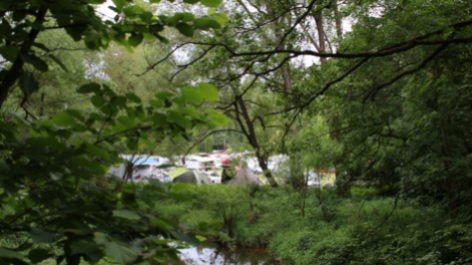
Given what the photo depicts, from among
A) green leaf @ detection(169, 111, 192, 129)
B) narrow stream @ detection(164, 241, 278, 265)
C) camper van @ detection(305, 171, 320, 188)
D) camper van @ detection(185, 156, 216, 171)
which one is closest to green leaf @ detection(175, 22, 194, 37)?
green leaf @ detection(169, 111, 192, 129)

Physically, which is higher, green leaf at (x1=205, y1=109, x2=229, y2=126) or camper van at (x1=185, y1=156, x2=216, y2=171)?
green leaf at (x1=205, y1=109, x2=229, y2=126)

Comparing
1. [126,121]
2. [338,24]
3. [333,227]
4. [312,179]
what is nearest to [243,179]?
[312,179]

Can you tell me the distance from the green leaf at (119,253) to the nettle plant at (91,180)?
5cm

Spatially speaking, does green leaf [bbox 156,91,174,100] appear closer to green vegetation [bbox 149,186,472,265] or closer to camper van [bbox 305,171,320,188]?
green vegetation [bbox 149,186,472,265]

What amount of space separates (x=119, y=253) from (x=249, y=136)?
1218cm

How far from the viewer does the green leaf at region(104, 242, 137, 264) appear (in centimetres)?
74

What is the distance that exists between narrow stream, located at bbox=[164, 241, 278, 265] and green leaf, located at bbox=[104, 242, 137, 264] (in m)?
6.56

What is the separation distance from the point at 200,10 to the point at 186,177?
14.8 metres

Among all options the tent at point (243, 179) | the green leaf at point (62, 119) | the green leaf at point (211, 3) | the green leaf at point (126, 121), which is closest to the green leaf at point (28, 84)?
the green leaf at point (62, 119)

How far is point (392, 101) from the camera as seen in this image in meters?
7.61

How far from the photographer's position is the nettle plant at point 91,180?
0.90 meters

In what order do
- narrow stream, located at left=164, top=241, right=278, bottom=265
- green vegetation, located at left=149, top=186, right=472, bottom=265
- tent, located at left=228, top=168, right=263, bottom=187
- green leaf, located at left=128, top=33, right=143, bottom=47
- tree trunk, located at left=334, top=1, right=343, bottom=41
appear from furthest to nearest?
tent, located at left=228, top=168, right=263, bottom=187
narrow stream, located at left=164, top=241, right=278, bottom=265
green vegetation, located at left=149, top=186, right=472, bottom=265
tree trunk, located at left=334, top=1, right=343, bottom=41
green leaf, located at left=128, top=33, right=143, bottom=47

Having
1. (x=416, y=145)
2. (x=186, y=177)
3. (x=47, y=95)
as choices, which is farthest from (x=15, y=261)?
(x=186, y=177)

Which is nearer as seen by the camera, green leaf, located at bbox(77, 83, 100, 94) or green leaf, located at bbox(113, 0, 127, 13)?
green leaf, located at bbox(77, 83, 100, 94)
